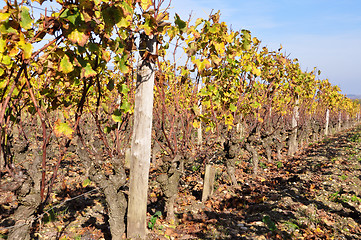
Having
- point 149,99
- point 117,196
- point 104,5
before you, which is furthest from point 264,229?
point 104,5

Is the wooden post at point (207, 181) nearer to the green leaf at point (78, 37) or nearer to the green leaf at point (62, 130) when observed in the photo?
the green leaf at point (62, 130)

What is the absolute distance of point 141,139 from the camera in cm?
314

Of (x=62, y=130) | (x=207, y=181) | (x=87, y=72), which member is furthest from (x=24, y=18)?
(x=207, y=181)

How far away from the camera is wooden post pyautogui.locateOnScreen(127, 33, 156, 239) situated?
122 inches

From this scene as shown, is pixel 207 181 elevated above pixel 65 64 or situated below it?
below

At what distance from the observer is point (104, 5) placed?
1968mm

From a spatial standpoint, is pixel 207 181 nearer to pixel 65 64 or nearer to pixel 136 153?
pixel 136 153

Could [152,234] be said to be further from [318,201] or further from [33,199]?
[318,201]

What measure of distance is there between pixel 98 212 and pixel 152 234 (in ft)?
4.54

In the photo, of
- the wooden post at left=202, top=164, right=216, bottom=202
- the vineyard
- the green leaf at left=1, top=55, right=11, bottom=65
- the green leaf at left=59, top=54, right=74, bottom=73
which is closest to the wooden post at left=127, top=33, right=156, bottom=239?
the vineyard

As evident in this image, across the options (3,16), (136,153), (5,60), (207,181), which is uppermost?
(3,16)

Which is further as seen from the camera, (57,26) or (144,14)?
(144,14)

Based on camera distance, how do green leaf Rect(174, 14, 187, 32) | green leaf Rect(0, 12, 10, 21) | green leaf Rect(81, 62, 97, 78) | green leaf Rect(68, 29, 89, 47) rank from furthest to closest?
green leaf Rect(174, 14, 187, 32), green leaf Rect(81, 62, 97, 78), green leaf Rect(68, 29, 89, 47), green leaf Rect(0, 12, 10, 21)

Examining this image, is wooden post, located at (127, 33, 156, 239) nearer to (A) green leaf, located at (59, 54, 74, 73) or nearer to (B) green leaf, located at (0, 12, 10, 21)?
(A) green leaf, located at (59, 54, 74, 73)
